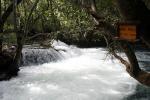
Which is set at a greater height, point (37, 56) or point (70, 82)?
point (37, 56)

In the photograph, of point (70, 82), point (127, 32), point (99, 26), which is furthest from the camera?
point (70, 82)

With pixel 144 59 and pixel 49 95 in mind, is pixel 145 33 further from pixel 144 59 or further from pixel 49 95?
pixel 144 59

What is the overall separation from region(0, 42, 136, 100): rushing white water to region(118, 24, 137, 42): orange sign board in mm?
4682

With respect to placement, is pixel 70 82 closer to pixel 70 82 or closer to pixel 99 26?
pixel 70 82

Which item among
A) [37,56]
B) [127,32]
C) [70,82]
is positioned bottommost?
[70,82]

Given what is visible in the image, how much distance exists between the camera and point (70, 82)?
10.8 m

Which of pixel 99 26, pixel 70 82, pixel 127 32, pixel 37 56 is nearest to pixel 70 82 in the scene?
pixel 70 82

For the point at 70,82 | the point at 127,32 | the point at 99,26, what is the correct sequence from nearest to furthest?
the point at 127,32 → the point at 99,26 → the point at 70,82

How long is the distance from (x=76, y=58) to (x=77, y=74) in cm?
381

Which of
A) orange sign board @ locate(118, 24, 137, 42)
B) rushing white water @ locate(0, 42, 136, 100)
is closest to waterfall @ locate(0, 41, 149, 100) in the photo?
rushing white water @ locate(0, 42, 136, 100)

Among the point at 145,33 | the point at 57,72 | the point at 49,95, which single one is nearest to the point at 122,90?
the point at 49,95

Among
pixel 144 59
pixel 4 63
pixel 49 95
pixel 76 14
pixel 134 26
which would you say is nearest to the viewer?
pixel 134 26

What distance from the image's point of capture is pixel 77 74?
12.1 metres

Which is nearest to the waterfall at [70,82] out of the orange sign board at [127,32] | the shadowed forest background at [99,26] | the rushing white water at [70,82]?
the rushing white water at [70,82]
